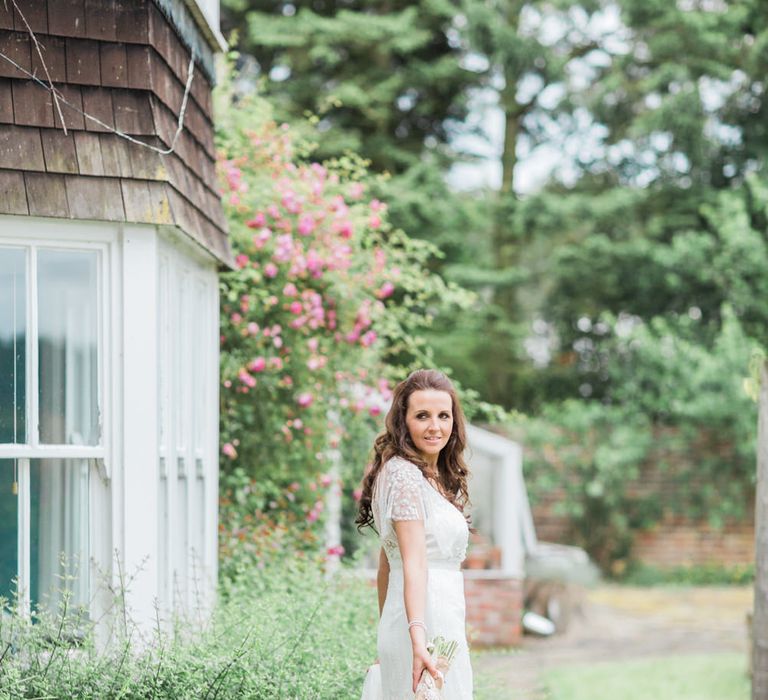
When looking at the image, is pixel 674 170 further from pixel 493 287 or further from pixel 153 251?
pixel 153 251

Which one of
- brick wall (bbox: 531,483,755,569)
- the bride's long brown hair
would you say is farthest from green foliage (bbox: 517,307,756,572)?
the bride's long brown hair

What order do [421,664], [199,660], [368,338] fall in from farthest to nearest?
[368,338] < [199,660] < [421,664]

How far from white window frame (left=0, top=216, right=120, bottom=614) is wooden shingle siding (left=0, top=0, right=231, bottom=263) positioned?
0.10 m

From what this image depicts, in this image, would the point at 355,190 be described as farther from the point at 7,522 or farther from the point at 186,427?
the point at 7,522

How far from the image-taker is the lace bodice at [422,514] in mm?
3477

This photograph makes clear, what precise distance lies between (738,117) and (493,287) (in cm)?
366

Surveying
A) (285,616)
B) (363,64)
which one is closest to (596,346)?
(363,64)

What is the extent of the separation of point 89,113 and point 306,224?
8.61 feet

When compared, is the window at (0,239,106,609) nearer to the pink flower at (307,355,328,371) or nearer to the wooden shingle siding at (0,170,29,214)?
the wooden shingle siding at (0,170,29,214)

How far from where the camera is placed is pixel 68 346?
178 inches

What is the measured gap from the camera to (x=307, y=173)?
24.3 ft

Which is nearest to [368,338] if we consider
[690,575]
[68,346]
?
[68,346]

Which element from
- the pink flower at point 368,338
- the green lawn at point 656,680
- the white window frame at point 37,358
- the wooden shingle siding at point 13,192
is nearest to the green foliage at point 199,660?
the white window frame at point 37,358

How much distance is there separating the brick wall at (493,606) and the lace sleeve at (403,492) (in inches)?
248
